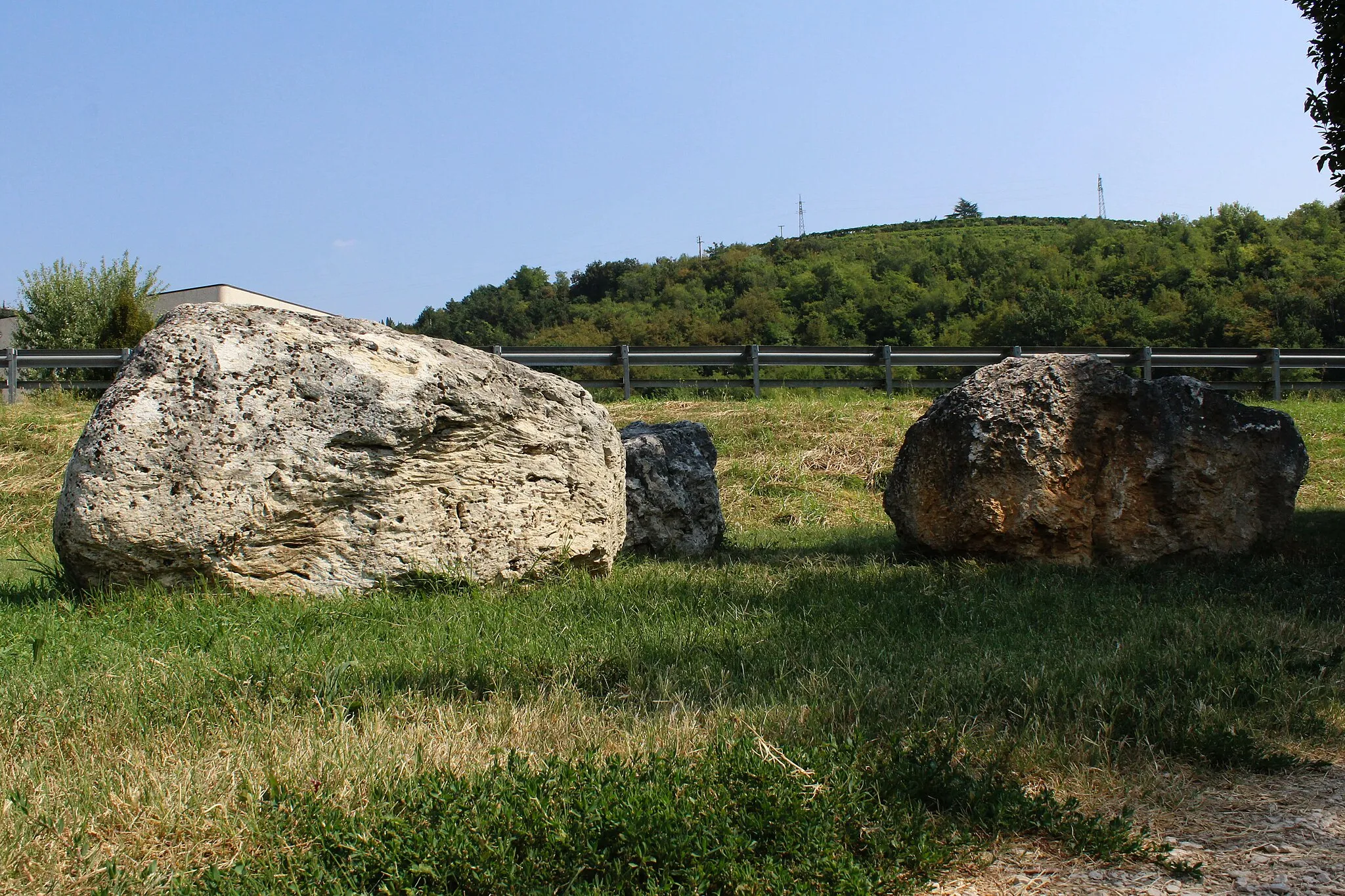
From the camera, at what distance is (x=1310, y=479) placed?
1314cm

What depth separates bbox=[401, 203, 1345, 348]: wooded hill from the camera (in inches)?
1487

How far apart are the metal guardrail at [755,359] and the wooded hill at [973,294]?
52.9 feet

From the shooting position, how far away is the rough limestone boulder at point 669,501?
8453 mm

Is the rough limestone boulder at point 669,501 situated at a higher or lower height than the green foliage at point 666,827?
higher

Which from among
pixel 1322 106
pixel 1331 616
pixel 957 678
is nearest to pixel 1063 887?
pixel 957 678

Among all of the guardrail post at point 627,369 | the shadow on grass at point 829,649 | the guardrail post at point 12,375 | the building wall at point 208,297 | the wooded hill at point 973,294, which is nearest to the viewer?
the shadow on grass at point 829,649

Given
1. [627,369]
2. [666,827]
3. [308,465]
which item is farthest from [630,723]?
[627,369]

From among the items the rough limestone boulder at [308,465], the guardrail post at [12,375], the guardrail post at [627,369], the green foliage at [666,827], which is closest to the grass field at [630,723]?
the green foliage at [666,827]

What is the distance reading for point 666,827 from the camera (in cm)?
286

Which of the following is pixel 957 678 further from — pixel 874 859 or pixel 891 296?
pixel 891 296

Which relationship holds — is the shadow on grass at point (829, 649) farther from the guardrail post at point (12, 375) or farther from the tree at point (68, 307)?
the tree at point (68, 307)

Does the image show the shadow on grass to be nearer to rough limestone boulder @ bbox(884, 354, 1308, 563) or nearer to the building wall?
rough limestone boulder @ bbox(884, 354, 1308, 563)

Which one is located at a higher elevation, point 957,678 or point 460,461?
point 460,461

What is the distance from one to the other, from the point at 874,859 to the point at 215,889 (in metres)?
1.93
